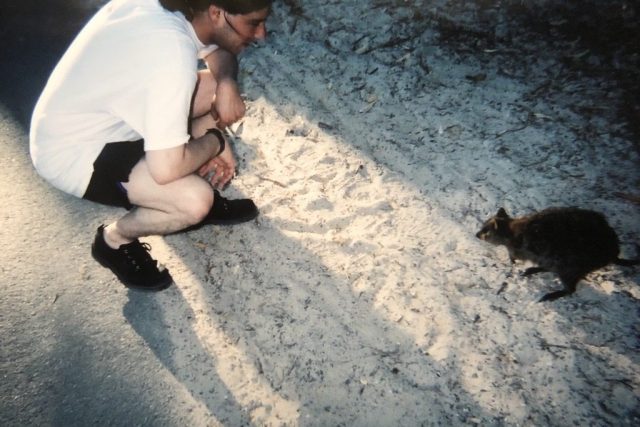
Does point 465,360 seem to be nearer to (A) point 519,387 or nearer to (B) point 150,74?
(A) point 519,387

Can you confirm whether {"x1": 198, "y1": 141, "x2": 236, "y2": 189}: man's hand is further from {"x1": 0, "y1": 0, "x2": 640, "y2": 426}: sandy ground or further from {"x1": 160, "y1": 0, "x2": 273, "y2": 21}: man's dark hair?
{"x1": 160, "y1": 0, "x2": 273, "y2": 21}: man's dark hair

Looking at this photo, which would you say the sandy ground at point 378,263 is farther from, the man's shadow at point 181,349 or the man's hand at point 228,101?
the man's hand at point 228,101

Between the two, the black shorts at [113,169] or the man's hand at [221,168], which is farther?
the man's hand at [221,168]

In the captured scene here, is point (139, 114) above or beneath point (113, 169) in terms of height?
above

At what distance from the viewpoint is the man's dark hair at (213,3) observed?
206cm

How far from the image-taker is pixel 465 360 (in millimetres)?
2355

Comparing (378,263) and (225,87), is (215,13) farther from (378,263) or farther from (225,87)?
(378,263)

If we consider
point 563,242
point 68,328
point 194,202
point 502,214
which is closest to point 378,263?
point 502,214

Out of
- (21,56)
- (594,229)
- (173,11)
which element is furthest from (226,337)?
(21,56)

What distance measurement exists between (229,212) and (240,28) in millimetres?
1429

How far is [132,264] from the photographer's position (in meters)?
2.78

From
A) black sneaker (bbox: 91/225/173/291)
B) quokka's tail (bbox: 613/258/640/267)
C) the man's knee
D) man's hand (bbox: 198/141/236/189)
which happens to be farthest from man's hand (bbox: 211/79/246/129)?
quokka's tail (bbox: 613/258/640/267)

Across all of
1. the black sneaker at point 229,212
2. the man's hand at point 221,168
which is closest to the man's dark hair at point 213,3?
the man's hand at point 221,168

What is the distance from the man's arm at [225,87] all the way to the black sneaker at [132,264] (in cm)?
120
